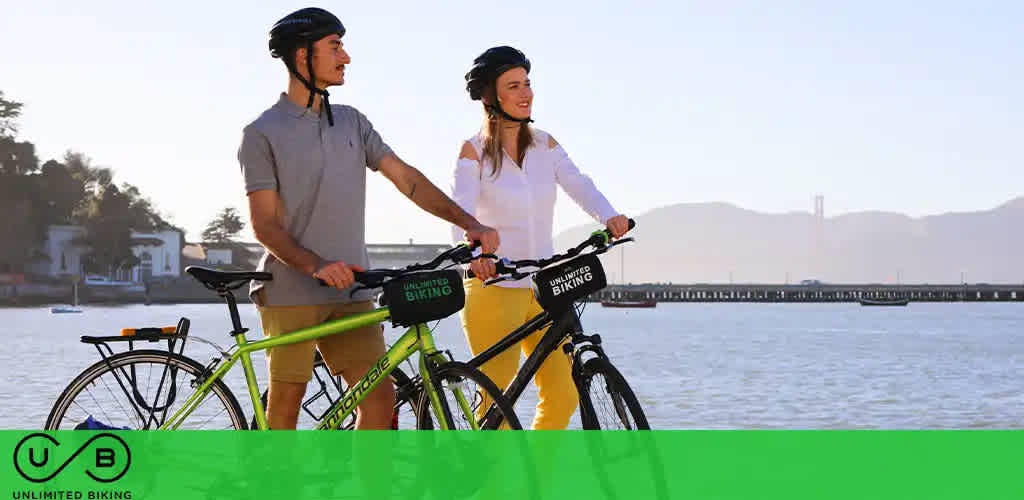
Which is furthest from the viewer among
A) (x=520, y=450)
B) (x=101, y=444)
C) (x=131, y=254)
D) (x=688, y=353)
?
(x=131, y=254)

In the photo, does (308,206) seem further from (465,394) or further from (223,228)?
(223,228)

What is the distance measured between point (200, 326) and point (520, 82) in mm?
63417

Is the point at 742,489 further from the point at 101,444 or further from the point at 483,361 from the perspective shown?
the point at 101,444

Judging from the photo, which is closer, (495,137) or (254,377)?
(254,377)

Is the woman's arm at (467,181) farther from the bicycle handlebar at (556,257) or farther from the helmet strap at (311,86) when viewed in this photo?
the helmet strap at (311,86)

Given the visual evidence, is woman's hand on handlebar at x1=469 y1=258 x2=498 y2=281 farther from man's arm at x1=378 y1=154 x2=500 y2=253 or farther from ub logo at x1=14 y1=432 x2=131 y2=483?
ub logo at x1=14 y1=432 x2=131 y2=483

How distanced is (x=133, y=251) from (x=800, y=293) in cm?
6883

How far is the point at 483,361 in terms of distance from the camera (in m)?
4.29

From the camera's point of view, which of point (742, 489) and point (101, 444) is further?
point (742, 489)

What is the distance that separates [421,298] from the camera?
153 inches

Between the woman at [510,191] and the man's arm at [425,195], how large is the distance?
283 millimetres

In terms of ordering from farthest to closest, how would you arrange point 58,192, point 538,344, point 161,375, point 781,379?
1. point 58,192
2. point 781,379
3. point 161,375
4. point 538,344

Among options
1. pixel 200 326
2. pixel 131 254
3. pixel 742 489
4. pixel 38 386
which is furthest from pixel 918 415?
pixel 131 254

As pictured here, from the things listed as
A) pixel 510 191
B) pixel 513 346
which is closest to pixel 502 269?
pixel 513 346
